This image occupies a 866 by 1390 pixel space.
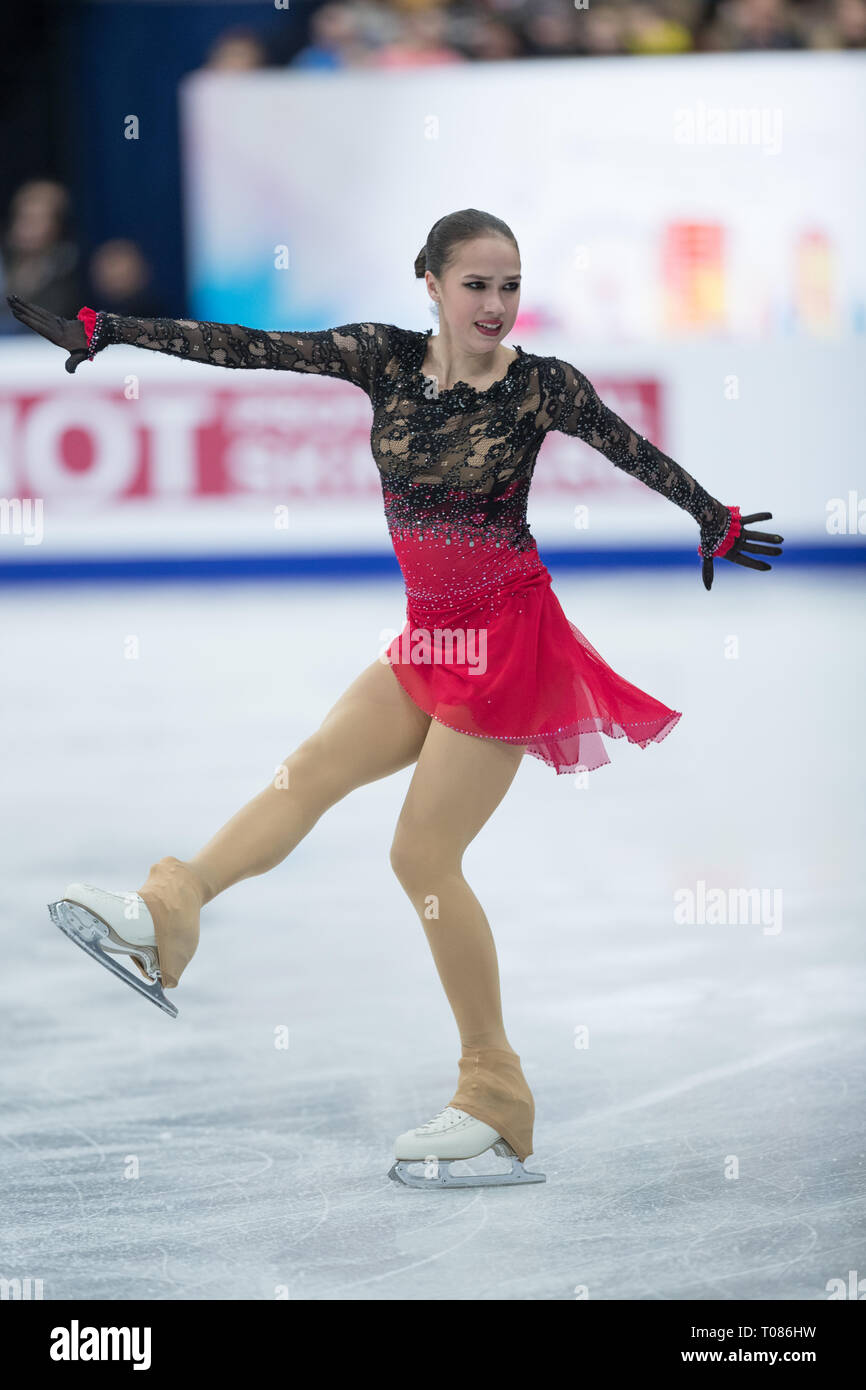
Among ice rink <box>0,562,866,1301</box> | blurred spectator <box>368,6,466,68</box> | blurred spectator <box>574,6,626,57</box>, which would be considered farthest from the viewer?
blurred spectator <box>368,6,466,68</box>

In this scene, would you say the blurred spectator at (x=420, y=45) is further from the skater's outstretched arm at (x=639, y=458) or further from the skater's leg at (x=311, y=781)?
the skater's leg at (x=311, y=781)

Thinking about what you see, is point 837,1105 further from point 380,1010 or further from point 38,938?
point 38,938

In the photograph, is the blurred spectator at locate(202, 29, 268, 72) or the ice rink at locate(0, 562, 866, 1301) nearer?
the ice rink at locate(0, 562, 866, 1301)

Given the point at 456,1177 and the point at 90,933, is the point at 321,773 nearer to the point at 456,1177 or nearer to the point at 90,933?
the point at 90,933

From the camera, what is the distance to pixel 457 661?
2900mm

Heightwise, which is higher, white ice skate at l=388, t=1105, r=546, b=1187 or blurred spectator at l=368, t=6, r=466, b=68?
blurred spectator at l=368, t=6, r=466, b=68

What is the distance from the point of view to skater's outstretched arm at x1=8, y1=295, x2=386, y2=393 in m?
2.72

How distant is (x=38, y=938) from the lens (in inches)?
165

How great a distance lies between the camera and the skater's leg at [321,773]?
288cm

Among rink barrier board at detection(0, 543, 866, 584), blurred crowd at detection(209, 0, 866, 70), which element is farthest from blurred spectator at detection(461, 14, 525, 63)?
rink barrier board at detection(0, 543, 866, 584)

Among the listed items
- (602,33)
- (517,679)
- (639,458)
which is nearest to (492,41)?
(602,33)

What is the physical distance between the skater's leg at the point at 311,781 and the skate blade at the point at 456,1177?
48 centimetres

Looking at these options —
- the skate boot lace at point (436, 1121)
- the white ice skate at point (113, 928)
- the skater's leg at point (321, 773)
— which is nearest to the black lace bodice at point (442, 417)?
the skater's leg at point (321, 773)

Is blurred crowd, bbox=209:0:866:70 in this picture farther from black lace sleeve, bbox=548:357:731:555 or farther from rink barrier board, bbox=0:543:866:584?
black lace sleeve, bbox=548:357:731:555
